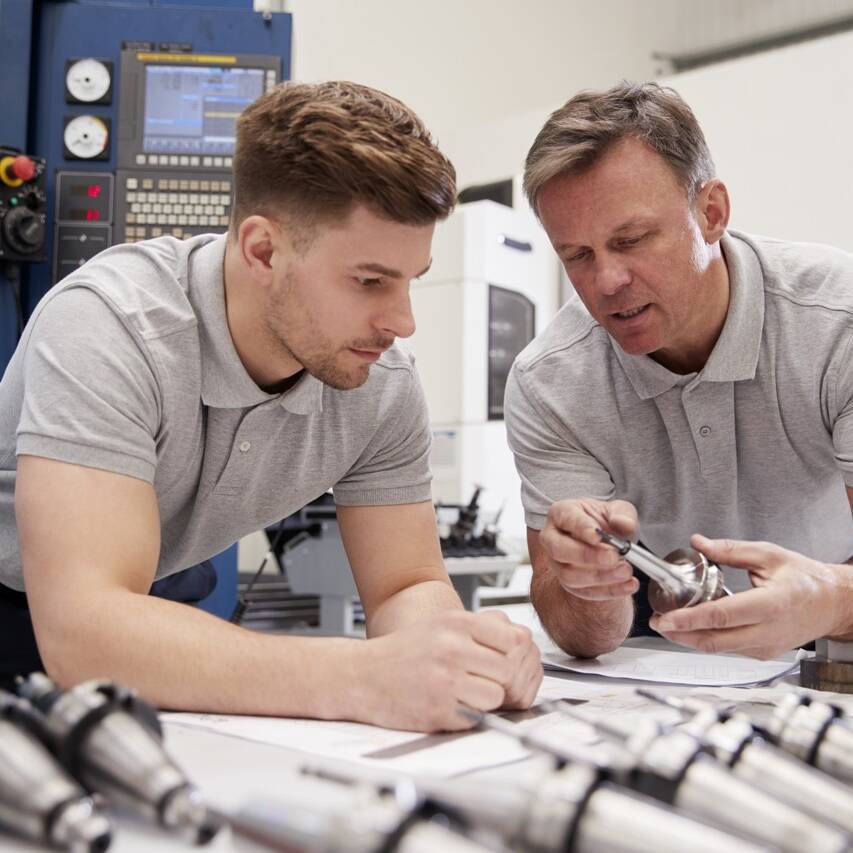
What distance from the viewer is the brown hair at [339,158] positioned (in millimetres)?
1131

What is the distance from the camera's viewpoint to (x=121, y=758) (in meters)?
0.56

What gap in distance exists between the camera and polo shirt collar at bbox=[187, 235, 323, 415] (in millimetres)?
1201

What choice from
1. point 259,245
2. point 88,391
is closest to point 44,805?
point 88,391

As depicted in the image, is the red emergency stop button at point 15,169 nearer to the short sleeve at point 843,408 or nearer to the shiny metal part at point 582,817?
the short sleeve at point 843,408

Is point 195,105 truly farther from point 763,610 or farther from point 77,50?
point 763,610

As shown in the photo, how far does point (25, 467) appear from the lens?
3.35ft

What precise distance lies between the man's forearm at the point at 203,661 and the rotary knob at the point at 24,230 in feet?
4.88

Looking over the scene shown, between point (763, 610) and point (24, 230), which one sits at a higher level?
point (24, 230)

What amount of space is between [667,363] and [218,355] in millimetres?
706

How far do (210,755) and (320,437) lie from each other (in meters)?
0.60

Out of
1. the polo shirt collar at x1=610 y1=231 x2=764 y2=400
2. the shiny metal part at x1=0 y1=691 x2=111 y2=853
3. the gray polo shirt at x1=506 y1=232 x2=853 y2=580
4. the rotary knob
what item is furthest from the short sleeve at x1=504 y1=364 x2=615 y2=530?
the rotary knob

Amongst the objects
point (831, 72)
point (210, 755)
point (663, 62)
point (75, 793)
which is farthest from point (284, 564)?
point (663, 62)

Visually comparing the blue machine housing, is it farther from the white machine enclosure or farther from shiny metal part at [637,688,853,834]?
shiny metal part at [637,688,853,834]

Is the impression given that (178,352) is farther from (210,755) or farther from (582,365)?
(582,365)
